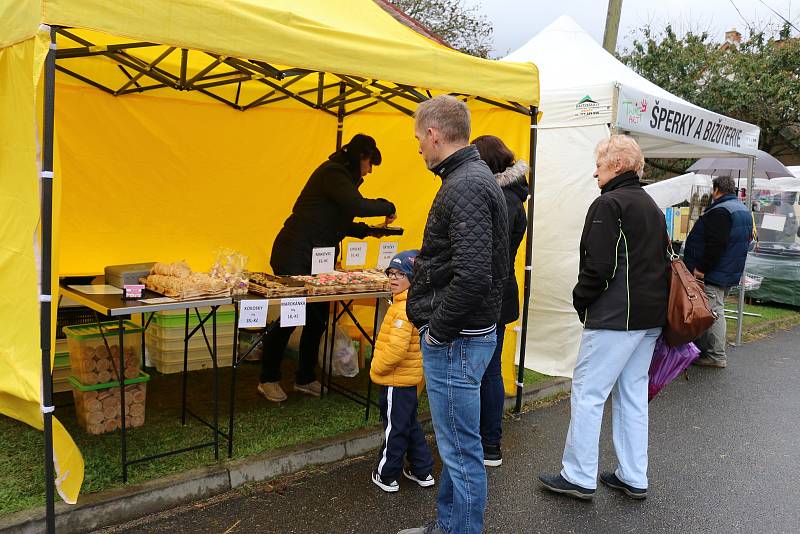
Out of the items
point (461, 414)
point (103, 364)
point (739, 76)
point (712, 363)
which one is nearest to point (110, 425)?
point (103, 364)

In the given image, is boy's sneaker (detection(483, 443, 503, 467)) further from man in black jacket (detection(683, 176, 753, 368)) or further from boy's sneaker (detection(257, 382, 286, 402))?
man in black jacket (detection(683, 176, 753, 368))

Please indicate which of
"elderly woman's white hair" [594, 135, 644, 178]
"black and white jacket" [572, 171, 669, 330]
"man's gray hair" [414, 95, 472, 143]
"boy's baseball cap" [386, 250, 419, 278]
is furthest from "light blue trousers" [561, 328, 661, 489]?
"man's gray hair" [414, 95, 472, 143]

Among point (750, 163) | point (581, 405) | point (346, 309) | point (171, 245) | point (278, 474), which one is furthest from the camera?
point (750, 163)

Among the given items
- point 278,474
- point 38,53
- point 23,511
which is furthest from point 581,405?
point 38,53

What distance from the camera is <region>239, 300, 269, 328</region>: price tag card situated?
3781mm

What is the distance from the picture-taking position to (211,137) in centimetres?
569

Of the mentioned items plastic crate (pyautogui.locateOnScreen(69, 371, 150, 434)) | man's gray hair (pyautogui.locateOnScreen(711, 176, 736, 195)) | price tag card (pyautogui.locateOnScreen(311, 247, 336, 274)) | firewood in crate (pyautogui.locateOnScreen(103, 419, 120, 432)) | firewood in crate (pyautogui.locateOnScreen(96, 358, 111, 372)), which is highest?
man's gray hair (pyautogui.locateOnScreen(711, 176, 736, 195))

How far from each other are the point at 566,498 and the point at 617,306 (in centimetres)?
119

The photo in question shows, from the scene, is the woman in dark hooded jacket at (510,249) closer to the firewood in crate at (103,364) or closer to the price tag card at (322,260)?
the price tag card at (322,260)

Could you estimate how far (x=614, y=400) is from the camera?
12.3ft

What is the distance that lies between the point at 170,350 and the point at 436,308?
10.6 feet

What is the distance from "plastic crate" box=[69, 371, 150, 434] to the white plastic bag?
5.25ft

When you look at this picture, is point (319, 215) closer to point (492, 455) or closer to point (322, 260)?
point (322, 260)

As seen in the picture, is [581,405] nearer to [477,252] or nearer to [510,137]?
[477,252]
